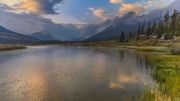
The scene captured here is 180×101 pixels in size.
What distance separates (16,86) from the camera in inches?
1601

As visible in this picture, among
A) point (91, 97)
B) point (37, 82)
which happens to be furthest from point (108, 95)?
point (37, 82)

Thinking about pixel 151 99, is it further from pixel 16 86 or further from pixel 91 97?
pixel 16 86

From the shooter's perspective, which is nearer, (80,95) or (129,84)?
(80,95)

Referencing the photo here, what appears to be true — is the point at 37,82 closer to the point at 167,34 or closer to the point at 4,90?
the point at 4,90

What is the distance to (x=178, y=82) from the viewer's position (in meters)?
35.9

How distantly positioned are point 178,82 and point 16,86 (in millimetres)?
25139

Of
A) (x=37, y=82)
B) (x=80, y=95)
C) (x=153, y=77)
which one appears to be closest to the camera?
(x=80, y=95)

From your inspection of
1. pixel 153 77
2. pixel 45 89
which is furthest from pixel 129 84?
pixel 45 89

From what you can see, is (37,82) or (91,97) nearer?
(91,97)

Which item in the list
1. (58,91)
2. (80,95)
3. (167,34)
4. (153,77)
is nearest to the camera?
(80,95)

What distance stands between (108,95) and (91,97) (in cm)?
258

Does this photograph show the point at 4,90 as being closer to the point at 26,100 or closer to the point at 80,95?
the point at 26,100

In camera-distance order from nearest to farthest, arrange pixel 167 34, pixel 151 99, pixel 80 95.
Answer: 1. pixel 151 99
2. pixel 80 95
3. pixel 167 34

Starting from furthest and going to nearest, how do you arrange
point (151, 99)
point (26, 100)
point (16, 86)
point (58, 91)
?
point (16, 86) → point (58, 91) → point (26, 100) → point (151, 99)
